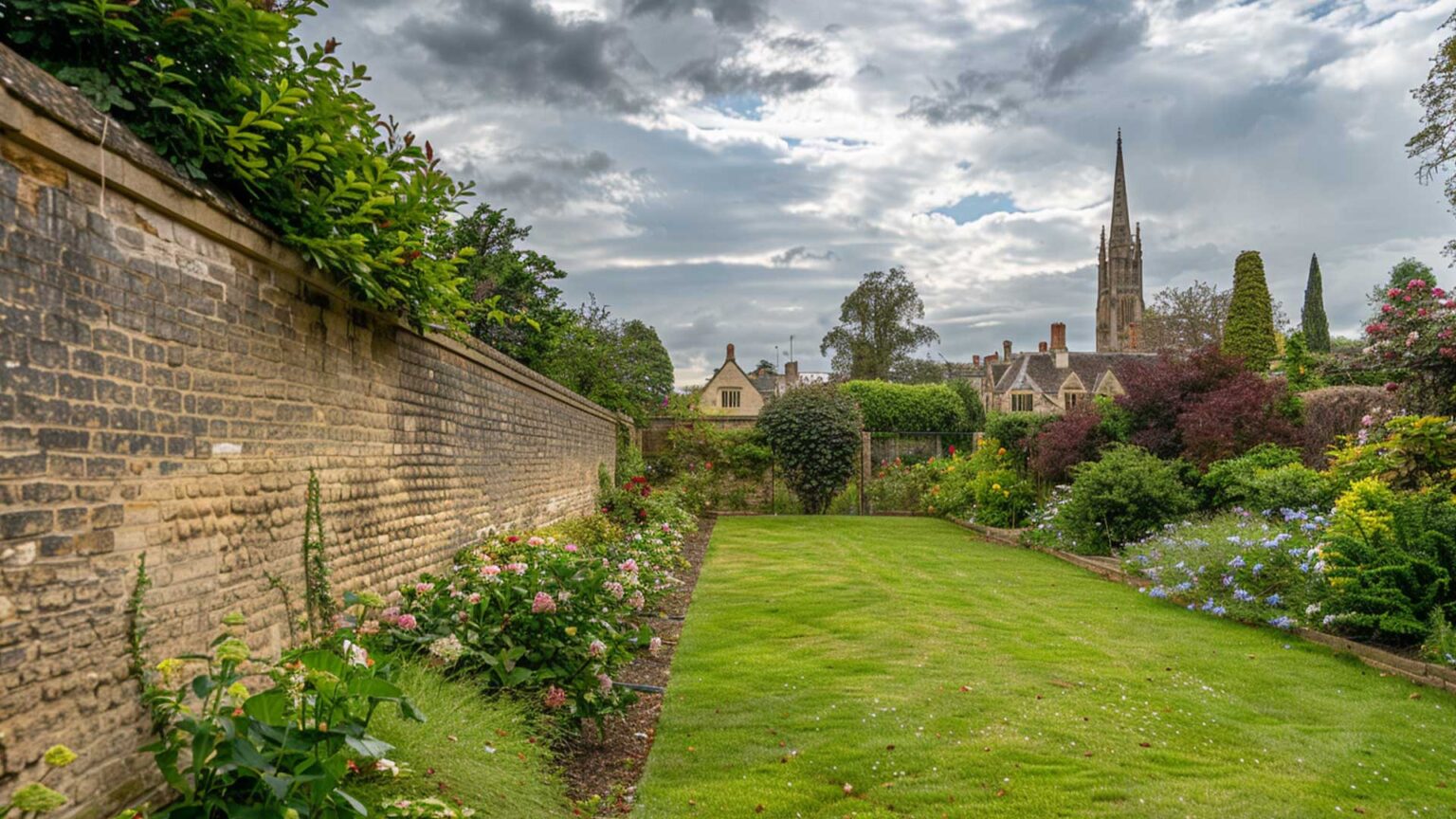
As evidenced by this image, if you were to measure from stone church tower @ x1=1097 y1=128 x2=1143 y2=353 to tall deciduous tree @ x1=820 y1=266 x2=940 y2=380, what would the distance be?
3074 cm

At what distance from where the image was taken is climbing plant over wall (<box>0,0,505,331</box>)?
11.4 ft

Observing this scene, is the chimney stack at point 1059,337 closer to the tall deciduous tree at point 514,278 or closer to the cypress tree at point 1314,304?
the cypress tree at point 1314,304

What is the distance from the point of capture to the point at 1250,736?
5.02m

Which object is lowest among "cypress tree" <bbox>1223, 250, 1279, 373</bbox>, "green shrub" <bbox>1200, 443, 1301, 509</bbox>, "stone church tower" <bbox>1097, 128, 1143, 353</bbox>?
"green shrub" <bbox>1200, 443, 1301, 509</bbox>

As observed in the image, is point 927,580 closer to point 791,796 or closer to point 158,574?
point 791,796

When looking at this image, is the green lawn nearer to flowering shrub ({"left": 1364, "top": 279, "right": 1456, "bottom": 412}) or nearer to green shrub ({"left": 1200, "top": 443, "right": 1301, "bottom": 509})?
green shrub ({"left": 1200, "top": 443, "right": 1301, "bottom": 509})

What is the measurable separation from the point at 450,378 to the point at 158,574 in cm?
429

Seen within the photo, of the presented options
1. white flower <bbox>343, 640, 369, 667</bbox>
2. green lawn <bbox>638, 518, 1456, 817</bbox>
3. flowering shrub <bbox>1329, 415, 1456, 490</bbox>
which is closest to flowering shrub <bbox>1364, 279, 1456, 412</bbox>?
flowering shrub <bbox>1329, 415, 1456, 490</bbox>

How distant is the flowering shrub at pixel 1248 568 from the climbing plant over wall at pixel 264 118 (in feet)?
24.9

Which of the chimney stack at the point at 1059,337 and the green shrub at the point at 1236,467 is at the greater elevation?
the chimney stack at the point at 1059,337

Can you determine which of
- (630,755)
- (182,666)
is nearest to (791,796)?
(630,755)

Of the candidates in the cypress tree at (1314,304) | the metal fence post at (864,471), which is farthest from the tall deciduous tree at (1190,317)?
the metal fence post at (864,471)

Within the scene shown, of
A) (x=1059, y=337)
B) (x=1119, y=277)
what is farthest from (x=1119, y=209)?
(x=1059, y=337)

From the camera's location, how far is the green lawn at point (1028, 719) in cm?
418
